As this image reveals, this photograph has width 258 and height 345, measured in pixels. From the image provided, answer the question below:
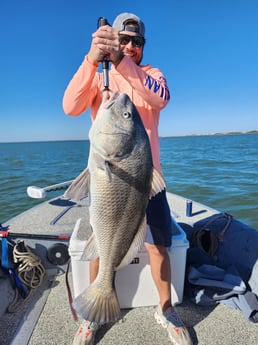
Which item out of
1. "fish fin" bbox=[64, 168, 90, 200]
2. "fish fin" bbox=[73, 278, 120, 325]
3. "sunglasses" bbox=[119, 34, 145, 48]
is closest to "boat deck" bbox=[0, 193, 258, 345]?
"fish fin" bbox=[73, 278, 120, 325]

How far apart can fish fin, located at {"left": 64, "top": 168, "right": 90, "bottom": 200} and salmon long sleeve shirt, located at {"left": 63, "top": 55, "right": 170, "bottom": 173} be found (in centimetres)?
57

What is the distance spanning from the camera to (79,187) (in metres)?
1.82

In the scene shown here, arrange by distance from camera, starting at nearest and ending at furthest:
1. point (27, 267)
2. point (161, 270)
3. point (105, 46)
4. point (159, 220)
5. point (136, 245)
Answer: point (105, 46) → point (136, 245) → point (159, 220) → point (161, 270) → point (27, 267)

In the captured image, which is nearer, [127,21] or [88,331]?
[127,21]

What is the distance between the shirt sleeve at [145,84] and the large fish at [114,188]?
7.3 inches

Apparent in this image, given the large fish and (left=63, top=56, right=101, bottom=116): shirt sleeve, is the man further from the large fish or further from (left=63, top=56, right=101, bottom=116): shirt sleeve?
the large fish

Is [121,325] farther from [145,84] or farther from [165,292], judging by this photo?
[145,84]

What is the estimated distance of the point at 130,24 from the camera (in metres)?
2.08

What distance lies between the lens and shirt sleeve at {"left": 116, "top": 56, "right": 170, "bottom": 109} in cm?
182

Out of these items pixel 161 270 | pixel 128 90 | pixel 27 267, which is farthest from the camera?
pixel 27 267

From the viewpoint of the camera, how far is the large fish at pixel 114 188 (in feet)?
5.61

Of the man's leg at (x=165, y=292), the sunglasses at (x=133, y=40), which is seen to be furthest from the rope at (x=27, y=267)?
the sunglasses at (x=133, y=40)

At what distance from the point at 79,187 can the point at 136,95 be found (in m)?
0.97

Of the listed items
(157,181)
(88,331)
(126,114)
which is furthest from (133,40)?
(88,331)
